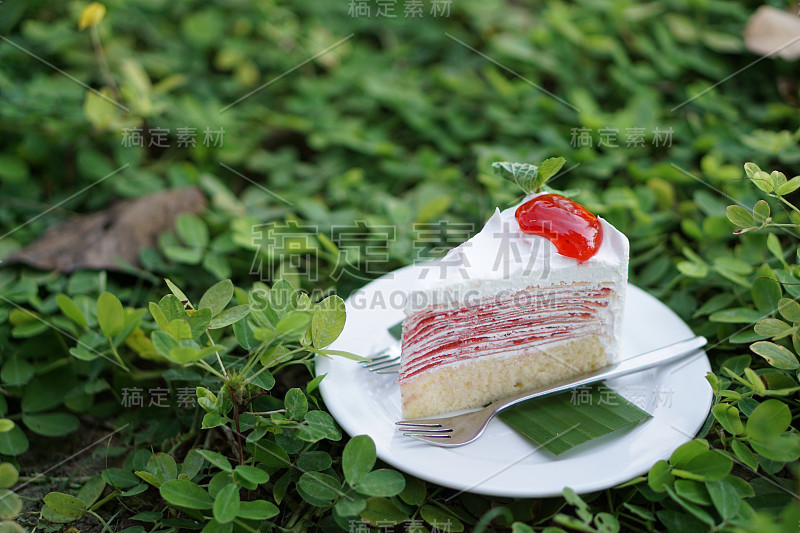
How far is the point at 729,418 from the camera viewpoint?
121cm

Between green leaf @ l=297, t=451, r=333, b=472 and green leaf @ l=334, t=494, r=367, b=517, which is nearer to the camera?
green leaf @ l=334, t=494, r=367, b=517

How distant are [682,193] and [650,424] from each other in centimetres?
109

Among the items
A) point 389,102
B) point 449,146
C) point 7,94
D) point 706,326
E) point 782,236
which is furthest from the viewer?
point 389,102

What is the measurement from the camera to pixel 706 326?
1567 mm

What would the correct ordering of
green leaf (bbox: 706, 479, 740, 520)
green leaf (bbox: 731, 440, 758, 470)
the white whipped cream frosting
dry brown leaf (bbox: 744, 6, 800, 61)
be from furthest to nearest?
1. dry brown leaf (bbox: 744, 6, 800, 61)
2. the white whipped cream frosting
3. green leaf (bbox: 731, 440, 758, 470)
4. green leaf (bbox: 706, 479, 740, 520)

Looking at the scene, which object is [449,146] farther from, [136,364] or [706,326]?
[136,364]

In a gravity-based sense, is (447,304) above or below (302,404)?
above

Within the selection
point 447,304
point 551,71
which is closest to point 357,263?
point 447,304

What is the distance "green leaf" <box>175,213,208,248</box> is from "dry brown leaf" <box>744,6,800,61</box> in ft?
6.95

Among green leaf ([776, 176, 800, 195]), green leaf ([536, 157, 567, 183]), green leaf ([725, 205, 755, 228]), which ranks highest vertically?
green leaf ([536, 157, 567, 183])

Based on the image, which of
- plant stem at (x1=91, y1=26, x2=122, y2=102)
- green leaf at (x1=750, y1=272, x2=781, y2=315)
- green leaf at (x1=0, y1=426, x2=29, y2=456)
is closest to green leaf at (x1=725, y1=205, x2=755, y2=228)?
green leaf at (x1=750, y1=272, x2=781, y2=315)

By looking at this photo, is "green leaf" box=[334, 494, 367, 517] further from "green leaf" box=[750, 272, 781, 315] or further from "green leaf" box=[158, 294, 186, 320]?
"green leaf" box=[750, 272, 781, 315]

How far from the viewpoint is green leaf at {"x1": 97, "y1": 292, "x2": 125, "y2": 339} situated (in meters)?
1.39

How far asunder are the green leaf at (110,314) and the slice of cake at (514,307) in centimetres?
64
